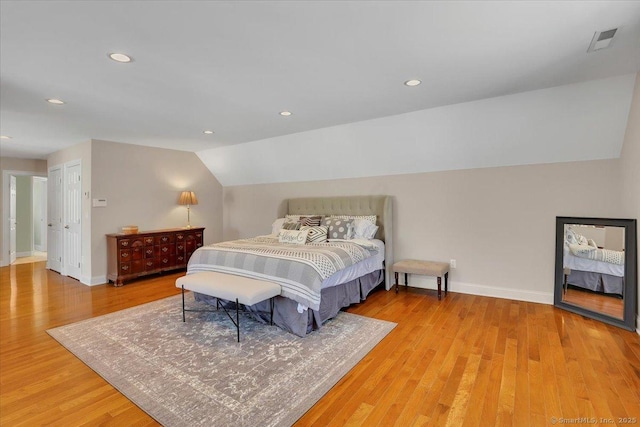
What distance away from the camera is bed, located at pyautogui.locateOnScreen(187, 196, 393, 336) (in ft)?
9.98

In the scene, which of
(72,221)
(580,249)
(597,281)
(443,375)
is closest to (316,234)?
(443,375)

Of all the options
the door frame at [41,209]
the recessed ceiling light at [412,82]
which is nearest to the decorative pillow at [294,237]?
the recessed ceiling light at [412,82]

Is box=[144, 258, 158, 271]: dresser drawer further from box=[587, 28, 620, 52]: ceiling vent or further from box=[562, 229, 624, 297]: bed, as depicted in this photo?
box=[587, 28, 620, 52]: ceiling vent

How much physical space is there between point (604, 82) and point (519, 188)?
138 centimetres

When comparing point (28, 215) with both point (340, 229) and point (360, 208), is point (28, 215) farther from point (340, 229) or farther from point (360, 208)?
point (360, 208)

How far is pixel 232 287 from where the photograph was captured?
296 centimetres

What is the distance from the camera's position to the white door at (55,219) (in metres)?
5.78

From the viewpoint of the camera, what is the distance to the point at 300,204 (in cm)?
576

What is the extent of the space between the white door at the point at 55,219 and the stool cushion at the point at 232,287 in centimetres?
424

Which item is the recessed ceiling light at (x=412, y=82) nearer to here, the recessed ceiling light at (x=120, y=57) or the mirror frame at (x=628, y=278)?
the recessed ceiling light at (x=120, y=57)

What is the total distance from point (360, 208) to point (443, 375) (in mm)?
3037

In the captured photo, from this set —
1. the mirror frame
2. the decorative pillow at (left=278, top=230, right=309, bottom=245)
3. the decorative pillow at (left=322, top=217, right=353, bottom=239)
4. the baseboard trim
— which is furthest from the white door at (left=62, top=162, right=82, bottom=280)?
the mirror frame

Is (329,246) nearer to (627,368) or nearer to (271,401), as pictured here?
(271,401)

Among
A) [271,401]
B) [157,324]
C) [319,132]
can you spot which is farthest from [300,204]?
[271,401]
